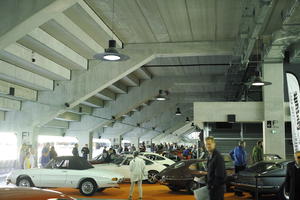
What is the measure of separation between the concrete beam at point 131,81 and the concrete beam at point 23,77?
676 centimetres

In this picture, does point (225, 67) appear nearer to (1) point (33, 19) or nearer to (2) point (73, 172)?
(2) point (73, 172)

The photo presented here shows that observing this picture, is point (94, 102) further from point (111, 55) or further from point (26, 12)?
point (26, 12)

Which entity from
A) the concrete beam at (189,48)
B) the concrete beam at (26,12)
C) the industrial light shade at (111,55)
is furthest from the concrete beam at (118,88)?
the concrete beam at (26,12)

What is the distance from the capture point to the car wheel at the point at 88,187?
13000mm

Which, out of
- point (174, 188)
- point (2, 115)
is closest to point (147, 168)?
point (174, 188)

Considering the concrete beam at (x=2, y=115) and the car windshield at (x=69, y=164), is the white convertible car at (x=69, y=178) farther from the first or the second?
the concrete beam at (x=2, y=115)

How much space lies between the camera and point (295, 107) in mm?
16172

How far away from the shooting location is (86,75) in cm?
1795

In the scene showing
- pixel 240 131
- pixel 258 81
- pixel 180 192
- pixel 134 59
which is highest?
pixel 134 59

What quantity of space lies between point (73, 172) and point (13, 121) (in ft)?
26.2

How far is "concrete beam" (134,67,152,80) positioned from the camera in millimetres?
23906

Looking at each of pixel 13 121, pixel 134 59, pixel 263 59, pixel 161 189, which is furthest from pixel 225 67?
pixel 13 121

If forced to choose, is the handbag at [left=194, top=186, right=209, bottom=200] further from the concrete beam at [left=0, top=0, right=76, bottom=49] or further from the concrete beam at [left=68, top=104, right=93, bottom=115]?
the concrete beam at [left=68, top=104, right=93, bottom=115]

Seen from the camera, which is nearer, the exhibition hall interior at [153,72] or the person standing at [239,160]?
the exhibition hall interior at [153,72]
